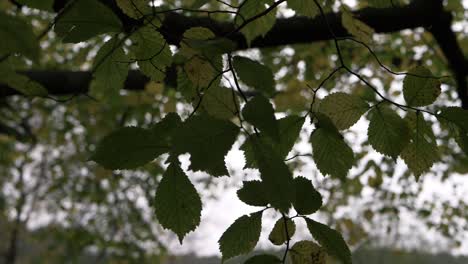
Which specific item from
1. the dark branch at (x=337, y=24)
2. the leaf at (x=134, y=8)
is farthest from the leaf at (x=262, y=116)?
the dark branch at (x=337, y=24)

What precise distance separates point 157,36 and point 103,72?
197 mm

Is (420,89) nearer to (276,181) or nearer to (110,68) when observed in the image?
(276,181)

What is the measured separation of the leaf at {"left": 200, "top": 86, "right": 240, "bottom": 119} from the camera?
0.86 metres

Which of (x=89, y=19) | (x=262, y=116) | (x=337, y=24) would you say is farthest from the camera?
(x=337, y=24)

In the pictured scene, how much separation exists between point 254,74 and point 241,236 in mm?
315

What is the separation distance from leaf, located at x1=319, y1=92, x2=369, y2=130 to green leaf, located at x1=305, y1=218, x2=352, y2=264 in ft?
0.89

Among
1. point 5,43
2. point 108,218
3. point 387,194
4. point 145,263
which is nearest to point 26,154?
point 108,218

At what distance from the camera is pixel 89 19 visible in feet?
2.35

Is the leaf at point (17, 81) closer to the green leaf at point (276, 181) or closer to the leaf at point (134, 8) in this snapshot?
the leaf at point (134, 8)

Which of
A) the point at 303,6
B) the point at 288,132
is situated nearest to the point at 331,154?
the point at 288,132

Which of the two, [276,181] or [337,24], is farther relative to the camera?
[337,24]

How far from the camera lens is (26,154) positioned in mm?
7223

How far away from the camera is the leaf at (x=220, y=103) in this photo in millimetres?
862

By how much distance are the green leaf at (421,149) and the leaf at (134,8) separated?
614 mm
